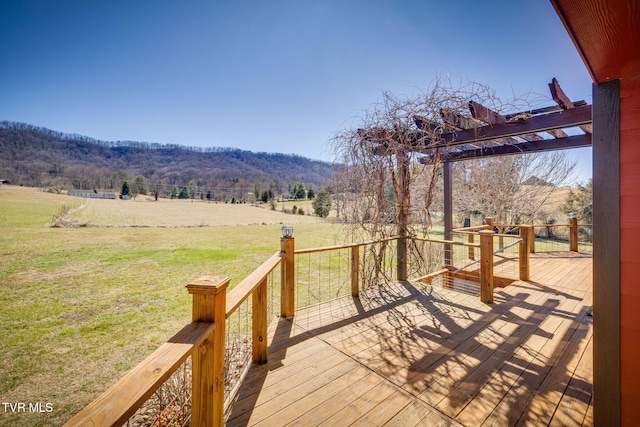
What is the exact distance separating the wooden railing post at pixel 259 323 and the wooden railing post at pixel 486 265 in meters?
3.25

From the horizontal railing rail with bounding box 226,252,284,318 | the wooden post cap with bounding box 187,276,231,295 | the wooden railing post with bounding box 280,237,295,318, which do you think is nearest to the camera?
the wooden post cap with bounding box 187,276,231,295

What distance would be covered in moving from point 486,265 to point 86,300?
890cm

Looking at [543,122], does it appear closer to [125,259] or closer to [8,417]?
[8,417]

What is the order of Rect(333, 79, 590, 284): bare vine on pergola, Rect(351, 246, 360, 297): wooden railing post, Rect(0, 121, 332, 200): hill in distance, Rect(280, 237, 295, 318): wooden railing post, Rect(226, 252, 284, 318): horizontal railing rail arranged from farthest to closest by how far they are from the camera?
Rect(0, 121, 332, 200): hill in distance < Rect(351, 246, 360, 297): wooden railing post < Rect(333, 79, 590, 284): bare vine on pergola < Rect(280, 237, 295, 318): wooden railing post < Rect(226, 252, 284, 318): horizontal railing rail

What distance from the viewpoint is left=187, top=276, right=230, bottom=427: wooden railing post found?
115cm

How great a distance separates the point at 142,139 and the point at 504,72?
Result: 10233cm

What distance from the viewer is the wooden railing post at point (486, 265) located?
3.76m

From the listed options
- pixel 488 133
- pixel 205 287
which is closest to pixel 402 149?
pixel 488 133

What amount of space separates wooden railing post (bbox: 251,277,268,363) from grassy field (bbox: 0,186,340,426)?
262 centimetres

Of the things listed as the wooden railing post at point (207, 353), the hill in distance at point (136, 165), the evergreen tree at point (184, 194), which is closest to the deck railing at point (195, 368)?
the wooden railing post at point (207, 353)

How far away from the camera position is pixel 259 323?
2.31m
